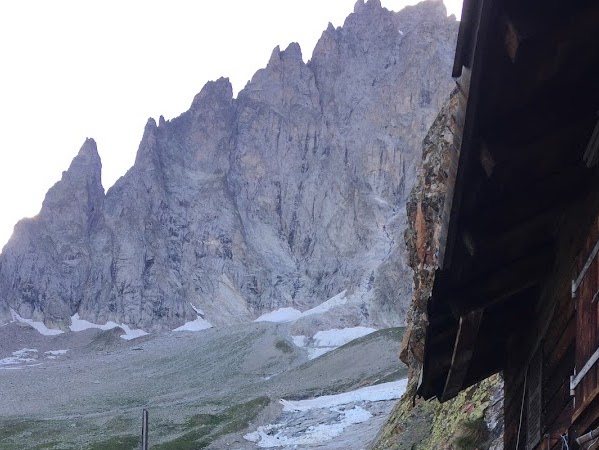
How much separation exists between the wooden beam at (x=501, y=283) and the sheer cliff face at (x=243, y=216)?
148534mm

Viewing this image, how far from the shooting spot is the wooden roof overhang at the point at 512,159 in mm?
2604

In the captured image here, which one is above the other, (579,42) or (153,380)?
(579,42)

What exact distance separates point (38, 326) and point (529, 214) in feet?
560

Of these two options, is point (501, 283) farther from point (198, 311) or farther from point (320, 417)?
point (198, 311)

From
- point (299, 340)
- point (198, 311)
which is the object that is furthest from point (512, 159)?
point (198, 311)

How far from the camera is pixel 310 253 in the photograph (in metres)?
176

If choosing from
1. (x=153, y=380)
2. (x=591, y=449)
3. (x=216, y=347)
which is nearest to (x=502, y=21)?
(x=591, y=449)

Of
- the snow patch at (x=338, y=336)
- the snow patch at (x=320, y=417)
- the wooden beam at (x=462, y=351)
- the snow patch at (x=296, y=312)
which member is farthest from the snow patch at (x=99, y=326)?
the wooden beam at (x=462, y=351)

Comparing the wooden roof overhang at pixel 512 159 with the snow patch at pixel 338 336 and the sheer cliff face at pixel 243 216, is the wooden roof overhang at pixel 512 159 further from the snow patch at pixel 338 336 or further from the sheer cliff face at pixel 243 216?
the sheer cliff face at pixel 243 216

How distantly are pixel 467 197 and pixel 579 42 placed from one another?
0.94 metres

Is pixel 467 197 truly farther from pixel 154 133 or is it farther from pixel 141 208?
pixel 154 133

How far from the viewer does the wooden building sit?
2.66m

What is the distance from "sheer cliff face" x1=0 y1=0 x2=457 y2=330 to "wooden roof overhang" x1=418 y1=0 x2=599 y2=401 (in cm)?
14865

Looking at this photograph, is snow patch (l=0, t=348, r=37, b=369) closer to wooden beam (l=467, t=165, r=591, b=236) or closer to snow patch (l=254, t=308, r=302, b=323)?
snow patch (l=254, t=308, r=302, b=323)
